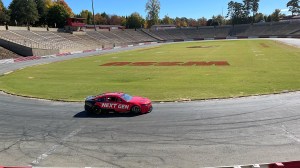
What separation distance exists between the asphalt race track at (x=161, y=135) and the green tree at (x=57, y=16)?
352ft

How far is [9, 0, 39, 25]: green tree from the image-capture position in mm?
110188

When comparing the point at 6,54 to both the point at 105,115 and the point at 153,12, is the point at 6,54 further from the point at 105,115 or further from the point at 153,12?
the point at 153,12

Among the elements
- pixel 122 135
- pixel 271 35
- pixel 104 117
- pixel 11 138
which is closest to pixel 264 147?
pixel 122 135

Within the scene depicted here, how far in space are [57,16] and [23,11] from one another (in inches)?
585

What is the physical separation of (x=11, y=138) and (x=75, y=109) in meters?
5.97

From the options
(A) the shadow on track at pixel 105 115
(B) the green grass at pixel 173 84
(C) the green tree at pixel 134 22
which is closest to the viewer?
(A) the shadow on track at pixel 105 115

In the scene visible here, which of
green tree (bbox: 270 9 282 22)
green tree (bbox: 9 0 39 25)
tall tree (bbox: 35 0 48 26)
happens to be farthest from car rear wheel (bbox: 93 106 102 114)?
green tree (bbox: 270 9 282 22)

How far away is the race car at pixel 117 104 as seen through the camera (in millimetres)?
19406

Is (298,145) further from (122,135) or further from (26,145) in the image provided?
(26,145)

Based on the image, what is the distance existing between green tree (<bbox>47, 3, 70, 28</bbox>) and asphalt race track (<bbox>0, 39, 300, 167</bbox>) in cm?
10735

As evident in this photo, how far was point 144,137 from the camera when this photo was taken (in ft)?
50.2

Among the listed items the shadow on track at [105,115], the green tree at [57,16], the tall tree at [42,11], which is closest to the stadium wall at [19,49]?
the green tree at [57,16]

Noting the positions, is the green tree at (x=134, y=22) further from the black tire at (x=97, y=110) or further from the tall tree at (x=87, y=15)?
the black tire at (x=97, y=110)

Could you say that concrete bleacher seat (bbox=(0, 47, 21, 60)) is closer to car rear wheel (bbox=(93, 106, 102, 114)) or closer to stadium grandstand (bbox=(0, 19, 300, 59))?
stadium grandstand (bbox=(0, 19, 300, 59))
